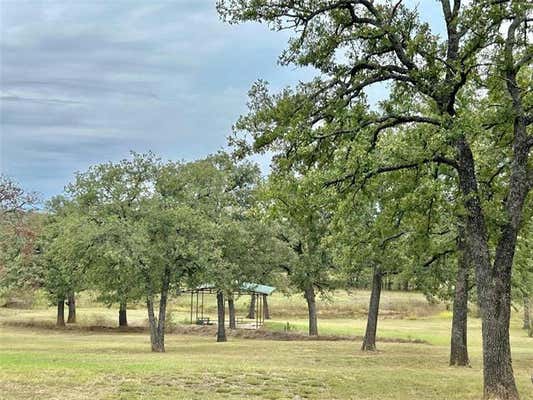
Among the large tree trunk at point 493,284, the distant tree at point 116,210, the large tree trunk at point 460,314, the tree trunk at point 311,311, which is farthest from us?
the tree trunk at point 311,311

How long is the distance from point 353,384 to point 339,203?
14.5 feet

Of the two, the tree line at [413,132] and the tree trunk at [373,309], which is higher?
the tree line at [413,132]

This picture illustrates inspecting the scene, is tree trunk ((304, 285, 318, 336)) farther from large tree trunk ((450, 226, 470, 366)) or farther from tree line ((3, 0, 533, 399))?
tree line ((3, 0, 533, 399))

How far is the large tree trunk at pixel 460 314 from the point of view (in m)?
20.1

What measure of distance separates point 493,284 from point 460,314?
29.4 feet

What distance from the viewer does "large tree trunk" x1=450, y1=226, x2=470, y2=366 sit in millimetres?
20078

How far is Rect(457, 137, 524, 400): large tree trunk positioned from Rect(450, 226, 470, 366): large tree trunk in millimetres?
7993

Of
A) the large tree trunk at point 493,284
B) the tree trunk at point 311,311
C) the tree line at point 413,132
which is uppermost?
the tree line at point 413,132

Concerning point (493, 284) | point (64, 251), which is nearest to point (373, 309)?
point (64, 251)

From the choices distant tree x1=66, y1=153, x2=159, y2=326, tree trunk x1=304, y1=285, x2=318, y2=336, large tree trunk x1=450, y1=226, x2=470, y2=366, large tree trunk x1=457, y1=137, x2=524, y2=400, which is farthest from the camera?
tree trunk x1=304, y1=285, x2=318, y2=336

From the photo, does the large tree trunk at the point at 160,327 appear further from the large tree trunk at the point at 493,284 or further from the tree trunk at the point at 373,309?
the large tree trunk at the point at 493,284

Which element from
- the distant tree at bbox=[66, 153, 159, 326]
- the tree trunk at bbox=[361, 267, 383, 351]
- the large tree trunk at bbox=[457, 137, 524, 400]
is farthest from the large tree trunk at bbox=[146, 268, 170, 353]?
the large tree trunk at bbox=[457, 137, 524, 400]

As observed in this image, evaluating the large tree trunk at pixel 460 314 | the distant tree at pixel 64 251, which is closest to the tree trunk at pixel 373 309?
the large tree trunk at pixel 460 314

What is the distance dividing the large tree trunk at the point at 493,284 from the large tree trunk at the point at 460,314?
315 inches
